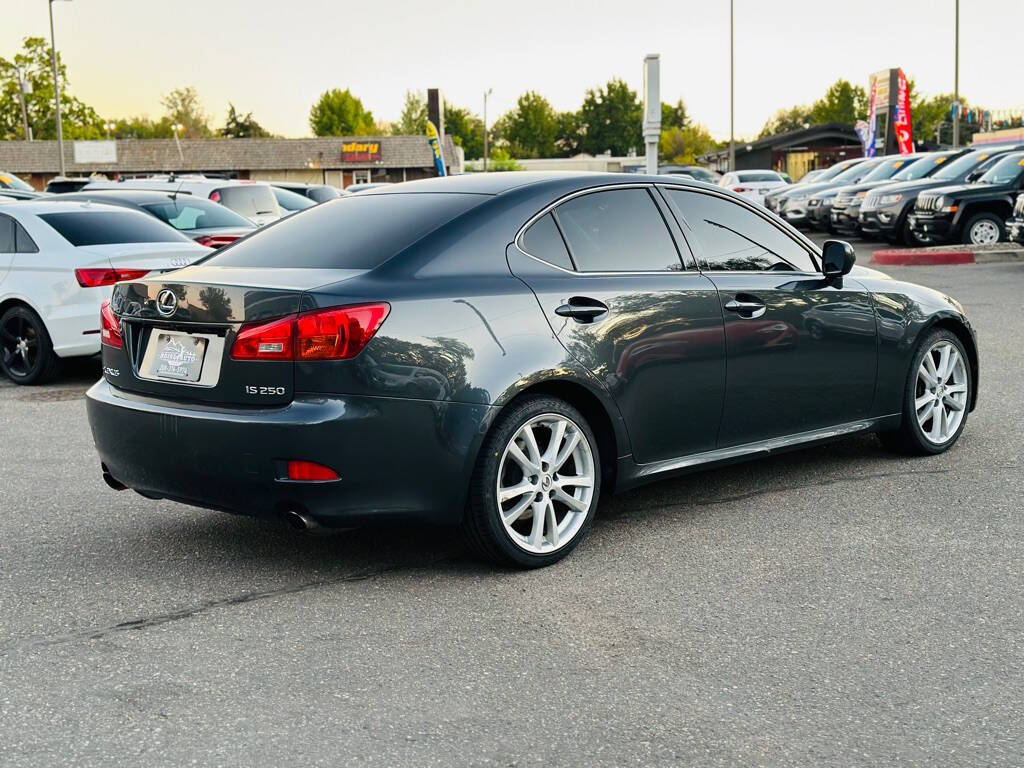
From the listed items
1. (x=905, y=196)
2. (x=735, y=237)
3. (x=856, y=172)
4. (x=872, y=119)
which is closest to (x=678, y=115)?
(x=872, y=119)

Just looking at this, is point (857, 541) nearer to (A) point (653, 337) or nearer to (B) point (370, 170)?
(A) point (653, 337)

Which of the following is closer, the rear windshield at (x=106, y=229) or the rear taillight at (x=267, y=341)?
the rear taillight at (x=267, y=341)

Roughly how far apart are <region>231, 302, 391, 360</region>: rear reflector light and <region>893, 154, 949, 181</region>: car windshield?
24018 millimetres

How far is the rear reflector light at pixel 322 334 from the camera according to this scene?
4629mm

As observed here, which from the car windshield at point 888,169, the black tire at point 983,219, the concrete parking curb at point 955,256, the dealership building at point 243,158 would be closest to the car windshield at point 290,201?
the concrete parking curb at point 955,256

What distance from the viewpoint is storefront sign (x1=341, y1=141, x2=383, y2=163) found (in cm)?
8806

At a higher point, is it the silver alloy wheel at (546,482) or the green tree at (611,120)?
the green tree at (611,120)

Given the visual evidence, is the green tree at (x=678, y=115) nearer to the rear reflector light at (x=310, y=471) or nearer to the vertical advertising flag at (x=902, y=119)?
the vertical advertising flag at (x=902, y=119)

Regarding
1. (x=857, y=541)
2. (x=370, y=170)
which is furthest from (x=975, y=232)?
(x=370, y=170)

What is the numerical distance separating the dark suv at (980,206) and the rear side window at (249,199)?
1134 centimetres

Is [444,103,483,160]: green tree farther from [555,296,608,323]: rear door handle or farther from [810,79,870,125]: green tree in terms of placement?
[555,296,608,323]: rear door handle

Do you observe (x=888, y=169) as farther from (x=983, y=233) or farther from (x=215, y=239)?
(x=215, y=239)

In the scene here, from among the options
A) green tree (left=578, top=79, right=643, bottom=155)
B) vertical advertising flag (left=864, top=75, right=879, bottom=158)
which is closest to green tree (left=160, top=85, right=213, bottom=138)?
green tree (left=578, top=79, right=643, bottom=155)

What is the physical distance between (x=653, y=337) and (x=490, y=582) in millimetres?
1288
